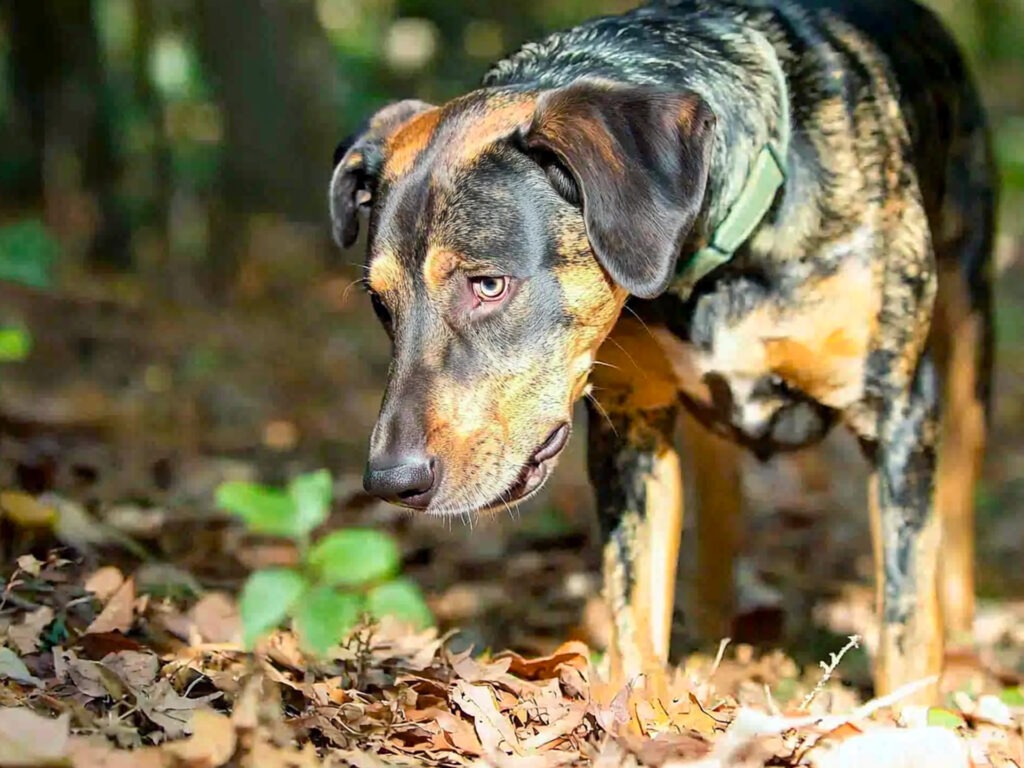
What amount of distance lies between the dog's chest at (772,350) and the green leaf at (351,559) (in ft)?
3.00

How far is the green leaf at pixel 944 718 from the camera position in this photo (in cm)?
353

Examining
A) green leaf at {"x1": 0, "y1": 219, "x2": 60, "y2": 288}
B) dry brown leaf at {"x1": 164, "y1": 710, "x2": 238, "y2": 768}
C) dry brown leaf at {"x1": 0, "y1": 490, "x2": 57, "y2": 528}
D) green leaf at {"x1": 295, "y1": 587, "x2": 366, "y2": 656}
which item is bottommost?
dry brown leaf at {"x1": 0, "y1": 490, "x2": 57, "y2": 528}

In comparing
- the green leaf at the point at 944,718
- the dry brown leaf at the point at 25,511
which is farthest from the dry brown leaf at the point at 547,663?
the dry brown leaf at the point at 25,511

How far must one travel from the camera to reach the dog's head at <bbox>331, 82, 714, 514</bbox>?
11.6ft

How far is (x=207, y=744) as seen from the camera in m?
2.70

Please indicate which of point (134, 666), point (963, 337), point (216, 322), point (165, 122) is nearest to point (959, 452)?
point (963, 337)

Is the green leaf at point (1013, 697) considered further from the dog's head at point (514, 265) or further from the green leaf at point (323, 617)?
the green leaf at point (323, 617)

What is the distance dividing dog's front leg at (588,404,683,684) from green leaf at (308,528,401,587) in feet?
2.90

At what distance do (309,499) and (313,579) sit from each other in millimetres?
227

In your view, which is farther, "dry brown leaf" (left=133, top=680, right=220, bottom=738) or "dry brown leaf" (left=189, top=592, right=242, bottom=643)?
"dry brown leaf" (left=189, top=592, right=242, bottom=643)

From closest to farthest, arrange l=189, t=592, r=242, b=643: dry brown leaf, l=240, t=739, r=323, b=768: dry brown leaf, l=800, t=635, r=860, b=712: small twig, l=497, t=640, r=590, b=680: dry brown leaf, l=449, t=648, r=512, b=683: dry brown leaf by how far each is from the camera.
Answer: l=240, t=739, r=323, b=768: dry brown leaf → l=800, t=635, r=860, b=712: small twig → l=449, t=648, r=512, b=683: dry brown leaf → l=497, t=640, r=590, b=680: dry brown leaf → l=189, t=592, r=242, b=643: dry brown leaf

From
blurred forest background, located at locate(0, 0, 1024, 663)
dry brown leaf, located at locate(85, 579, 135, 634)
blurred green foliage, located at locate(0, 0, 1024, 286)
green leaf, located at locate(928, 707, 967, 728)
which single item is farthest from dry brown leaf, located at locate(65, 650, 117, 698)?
blurred green foliage, located at locate(0, 0, 1024, 286)

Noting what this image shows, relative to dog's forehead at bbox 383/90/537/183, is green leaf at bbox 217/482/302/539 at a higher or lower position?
lower

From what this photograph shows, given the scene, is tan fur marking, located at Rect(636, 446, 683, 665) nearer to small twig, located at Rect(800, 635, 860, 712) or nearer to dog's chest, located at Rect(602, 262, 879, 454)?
dog's chest, located at Rect(602, 262, 879, 454)
